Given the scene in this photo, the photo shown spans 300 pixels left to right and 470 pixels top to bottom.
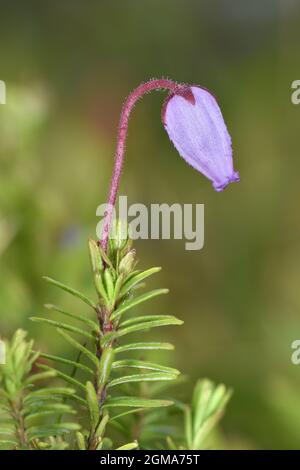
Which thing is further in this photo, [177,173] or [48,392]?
[177,173]

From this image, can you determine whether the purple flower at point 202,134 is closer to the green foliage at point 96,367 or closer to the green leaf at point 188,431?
the green foliage at point 96,367

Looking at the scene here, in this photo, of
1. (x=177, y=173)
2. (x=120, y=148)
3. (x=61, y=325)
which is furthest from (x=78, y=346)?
(x=177, y=173)

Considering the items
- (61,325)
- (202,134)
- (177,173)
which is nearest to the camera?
(61,325)

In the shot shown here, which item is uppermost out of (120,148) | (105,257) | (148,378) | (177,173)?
(177,173)

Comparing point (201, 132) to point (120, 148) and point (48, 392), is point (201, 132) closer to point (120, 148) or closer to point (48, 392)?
point (120, 148)

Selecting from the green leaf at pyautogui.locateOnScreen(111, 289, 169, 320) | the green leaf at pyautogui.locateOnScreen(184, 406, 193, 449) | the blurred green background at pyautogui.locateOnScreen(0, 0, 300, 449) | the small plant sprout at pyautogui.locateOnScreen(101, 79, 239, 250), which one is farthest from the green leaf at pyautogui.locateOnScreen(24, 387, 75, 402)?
the blurred green background at pyautogui.locateOnScreen(0, 0, 300, 449)

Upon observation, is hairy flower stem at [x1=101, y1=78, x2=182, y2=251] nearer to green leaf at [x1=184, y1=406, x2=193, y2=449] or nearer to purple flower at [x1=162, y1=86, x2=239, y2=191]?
purple flower at [x1=162, y1=86, x2=239, y2=191]
